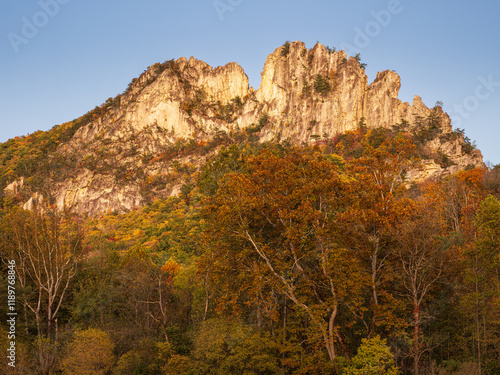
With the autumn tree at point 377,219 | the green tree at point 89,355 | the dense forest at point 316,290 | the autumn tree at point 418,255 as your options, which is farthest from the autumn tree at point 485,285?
the green tree at point 89,355

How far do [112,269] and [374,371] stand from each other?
87.0ft

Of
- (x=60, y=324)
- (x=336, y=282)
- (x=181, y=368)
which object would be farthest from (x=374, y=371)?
(x=60, y=324)

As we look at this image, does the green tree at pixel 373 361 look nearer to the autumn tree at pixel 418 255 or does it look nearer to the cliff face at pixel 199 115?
the autumn tree at pixel 418 255

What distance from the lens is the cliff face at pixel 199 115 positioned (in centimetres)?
9412

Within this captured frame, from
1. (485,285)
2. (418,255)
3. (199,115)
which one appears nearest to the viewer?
(418,255)

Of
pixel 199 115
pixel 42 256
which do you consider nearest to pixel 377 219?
pixel 42 256

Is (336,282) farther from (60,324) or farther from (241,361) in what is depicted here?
(60,324)

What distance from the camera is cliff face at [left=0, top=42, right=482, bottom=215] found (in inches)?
Result: 3706

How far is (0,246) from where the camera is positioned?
98.1ft

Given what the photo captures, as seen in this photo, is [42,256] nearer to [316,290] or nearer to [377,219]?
[316,290]

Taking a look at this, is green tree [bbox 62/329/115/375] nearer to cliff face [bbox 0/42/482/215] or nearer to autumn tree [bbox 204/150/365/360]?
autumn tree [bbox 204/150/365/360]

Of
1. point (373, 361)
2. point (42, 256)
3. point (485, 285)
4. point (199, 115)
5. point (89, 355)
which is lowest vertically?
point (89, 355)

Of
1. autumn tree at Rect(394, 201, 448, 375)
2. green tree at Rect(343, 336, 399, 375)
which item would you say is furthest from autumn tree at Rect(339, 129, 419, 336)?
green tree at Rect(343, 336, 399, 375)

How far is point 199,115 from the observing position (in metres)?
115
